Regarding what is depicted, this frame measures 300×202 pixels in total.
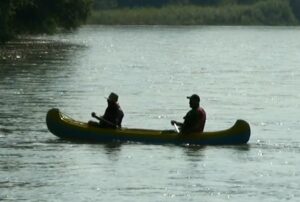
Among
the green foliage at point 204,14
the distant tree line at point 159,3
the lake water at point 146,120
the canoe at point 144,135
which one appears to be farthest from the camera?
the distant tree line at point 159,3

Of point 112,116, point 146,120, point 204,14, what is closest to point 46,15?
point 146,120

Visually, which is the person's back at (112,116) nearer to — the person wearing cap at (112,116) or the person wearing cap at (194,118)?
the person wearing cap at (112,116)

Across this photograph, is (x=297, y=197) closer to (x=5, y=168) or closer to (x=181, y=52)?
(x=5, y=168)

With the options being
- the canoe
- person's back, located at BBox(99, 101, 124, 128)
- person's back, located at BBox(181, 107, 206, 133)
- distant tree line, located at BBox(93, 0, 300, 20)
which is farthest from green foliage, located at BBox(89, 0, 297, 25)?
person's back, located at BBox(181, 107, 206, 133)

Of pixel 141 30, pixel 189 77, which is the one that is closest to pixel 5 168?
pixel 189 77

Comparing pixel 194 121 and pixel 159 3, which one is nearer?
pixel 194 121

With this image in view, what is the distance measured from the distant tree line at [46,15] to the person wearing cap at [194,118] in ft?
149

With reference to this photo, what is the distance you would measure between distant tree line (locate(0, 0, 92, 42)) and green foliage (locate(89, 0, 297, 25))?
197ft

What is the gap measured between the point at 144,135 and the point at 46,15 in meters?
51.8

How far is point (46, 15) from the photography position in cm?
8406

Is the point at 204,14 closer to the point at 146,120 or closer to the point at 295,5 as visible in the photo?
the point at 295,5

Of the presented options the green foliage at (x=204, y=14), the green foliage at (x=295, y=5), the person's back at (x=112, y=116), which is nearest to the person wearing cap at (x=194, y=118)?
the person's back at (x=112, y=116)

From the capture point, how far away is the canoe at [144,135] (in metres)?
33.1

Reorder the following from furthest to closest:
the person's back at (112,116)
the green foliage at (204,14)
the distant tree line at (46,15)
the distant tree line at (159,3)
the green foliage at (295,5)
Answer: the distant tree line at (159,3) < the green foliage at (295,5) < the green foliage at (204,14) < the distant tree line at (46,15) < the person's back at (112,116)
